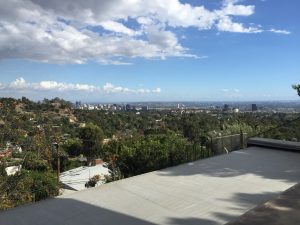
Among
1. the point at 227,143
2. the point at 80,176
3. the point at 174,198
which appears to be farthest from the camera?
the point at 80,176

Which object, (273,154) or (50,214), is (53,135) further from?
(273,154)

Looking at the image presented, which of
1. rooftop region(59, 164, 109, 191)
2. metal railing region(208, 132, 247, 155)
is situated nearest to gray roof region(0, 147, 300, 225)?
metal railing region(208, 132, 247, 155)

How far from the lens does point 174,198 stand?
15.2 feet

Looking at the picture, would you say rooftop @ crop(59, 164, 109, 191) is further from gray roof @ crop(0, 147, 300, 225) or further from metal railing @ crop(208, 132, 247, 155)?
gray roof @ crop(0, 147, 300, 225)

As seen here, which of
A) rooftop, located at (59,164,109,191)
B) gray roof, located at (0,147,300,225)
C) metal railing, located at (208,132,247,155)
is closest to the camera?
gray roof, located at (0,147,300,225)

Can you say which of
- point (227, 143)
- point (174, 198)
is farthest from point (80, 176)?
point (174, 198)

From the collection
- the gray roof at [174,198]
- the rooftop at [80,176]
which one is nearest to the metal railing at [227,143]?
the gray roof at [174,198]

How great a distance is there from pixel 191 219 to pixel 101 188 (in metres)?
1.64

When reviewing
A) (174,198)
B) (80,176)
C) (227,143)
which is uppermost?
(227,143)

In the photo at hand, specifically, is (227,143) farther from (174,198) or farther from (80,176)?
(80,176)

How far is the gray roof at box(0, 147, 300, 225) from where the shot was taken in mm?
3885

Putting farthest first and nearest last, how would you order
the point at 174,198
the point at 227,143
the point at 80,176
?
the point at 80,176
the point at 227,143
the point at 174,198

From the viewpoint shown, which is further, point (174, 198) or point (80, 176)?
point (80, 176)

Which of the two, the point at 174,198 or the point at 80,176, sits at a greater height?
the point at 174,198
